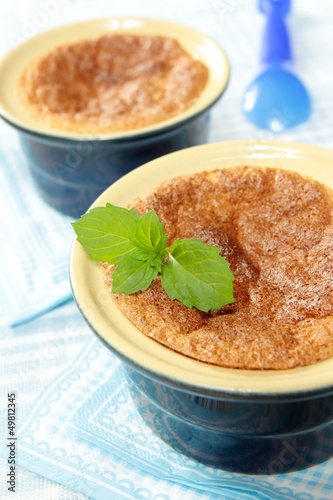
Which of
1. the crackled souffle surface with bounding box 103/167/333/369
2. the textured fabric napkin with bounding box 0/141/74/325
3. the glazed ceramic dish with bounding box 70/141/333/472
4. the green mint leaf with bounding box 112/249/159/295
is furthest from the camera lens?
the textured fabric napkin with bounding box 0/141/74/325

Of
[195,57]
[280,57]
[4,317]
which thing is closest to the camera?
[4,317]

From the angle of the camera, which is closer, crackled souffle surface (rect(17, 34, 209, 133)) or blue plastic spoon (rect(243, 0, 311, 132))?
crackled souffle surface (rect(17, 34, 209, 133))

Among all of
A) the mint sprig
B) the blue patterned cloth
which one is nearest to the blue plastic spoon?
the blue patterned cloth

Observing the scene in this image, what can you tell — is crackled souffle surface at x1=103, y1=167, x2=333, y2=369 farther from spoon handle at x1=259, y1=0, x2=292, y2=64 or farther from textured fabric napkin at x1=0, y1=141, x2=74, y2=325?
spoon handle at x1=259, y1=0, x2=292, y2=64

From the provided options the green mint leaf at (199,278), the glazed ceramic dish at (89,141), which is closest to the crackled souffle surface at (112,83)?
the glazed ceramic dish at (89,141)

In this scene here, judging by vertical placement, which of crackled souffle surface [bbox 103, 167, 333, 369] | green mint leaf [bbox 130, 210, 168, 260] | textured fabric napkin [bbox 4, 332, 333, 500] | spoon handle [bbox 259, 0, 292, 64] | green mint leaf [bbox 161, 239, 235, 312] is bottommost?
textured fabric napkin [bbox 4, 332, 333, 500]

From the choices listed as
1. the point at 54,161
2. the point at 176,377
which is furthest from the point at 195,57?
the point at 176,377

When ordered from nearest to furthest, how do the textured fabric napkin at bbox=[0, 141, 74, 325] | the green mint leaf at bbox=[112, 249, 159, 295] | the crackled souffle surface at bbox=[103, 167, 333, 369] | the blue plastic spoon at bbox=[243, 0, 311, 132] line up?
the crackled souffle surface at bbox=[103, 167, 333, 369] → the green mint leaf at bbox=[112, 249, 159, 295] → the textured fabric napkin at bbox=[0, 141, 74, 325] → the blue plastic spoon at bbox=[243, 0, 311, 132]

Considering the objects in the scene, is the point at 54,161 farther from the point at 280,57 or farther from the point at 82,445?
the point at 280,57
